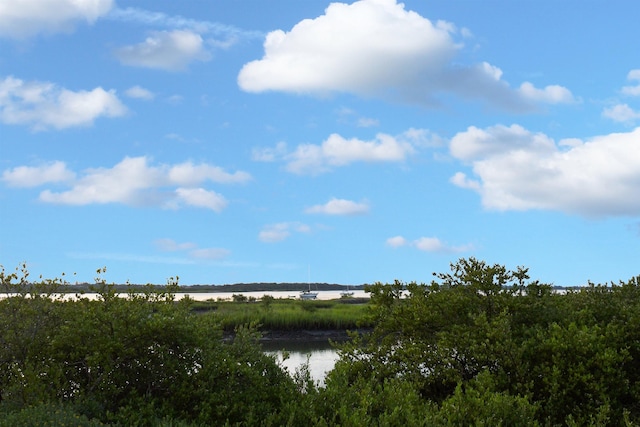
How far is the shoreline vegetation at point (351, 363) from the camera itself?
28.5 ft

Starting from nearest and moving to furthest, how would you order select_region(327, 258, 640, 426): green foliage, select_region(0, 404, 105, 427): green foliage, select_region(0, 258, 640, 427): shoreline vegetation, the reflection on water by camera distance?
select_region(0, 404, 105, 427): green foliage < select_region(0, 258, 640, 427): shoreline vegetation < select_region(327, 258, 640, 426): green foliage < the reflection on water

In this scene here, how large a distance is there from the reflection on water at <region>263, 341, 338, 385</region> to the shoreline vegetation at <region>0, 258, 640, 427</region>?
38.8 ft

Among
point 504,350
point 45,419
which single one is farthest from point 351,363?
point 45,419

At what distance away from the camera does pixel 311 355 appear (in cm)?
2872

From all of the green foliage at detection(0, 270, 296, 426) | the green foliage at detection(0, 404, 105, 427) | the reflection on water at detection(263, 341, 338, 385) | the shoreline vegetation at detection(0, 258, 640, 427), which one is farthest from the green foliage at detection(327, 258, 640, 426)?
the reflection on water at detection(263, 341, 338, 385)

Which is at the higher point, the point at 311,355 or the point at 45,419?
the point at 45,419

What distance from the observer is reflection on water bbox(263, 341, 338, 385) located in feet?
87.5

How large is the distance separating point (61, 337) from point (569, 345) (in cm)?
792

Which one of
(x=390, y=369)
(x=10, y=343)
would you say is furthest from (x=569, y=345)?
(x=10, y=343)

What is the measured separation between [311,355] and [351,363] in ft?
53.8

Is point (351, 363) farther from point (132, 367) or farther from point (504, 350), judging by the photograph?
point (132, 367)

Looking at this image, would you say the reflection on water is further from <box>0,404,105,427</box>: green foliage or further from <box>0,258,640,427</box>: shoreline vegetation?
<box>0,404,105,427</box>: green foliage

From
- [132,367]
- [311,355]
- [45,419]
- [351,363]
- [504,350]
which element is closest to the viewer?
[45,419]

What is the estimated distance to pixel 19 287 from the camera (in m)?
10.9
